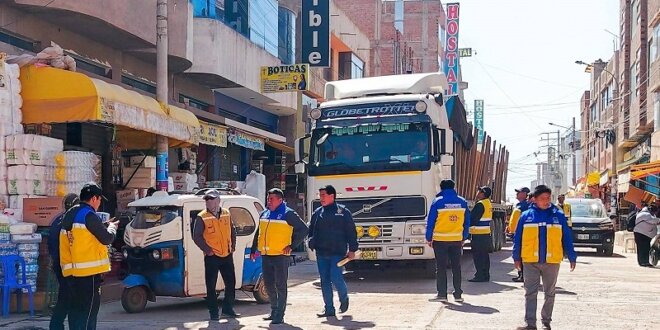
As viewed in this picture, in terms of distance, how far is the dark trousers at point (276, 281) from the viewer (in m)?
10.0

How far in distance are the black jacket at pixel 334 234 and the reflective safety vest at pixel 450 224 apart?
6.44ft

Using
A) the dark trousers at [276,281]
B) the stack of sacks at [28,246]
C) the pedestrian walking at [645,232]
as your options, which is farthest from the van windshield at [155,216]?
the pedestrian walking at [645,232]

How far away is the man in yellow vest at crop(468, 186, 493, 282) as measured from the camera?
Result: 1511 cm

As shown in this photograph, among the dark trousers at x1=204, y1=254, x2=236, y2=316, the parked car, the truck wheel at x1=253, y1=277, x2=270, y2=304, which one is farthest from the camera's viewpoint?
the parked car

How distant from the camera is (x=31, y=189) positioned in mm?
12422

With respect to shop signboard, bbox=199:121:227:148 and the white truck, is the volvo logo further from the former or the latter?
shop signboard, bbox=199:121:227:148

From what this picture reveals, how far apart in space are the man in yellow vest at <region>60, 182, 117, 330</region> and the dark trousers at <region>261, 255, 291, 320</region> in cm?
262

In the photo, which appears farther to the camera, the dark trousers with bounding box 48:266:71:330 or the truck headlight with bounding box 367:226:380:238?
the truck headlight with bounding box 367:226:380:238

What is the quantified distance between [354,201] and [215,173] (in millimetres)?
11436

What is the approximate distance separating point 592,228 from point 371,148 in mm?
12227

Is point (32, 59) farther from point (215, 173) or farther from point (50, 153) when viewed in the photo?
point (215, 173)

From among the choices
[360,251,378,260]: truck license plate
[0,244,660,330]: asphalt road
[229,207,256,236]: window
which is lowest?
[0,244,660,330]: asphalt road

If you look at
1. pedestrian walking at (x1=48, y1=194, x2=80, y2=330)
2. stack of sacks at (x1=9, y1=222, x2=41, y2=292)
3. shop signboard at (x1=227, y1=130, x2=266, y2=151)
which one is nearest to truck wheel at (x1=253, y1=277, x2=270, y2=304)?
stack of sacks at (x1=9, y1=222, x2=41, y2=292)

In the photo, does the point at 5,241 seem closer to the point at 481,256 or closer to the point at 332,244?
the point at 332,244
